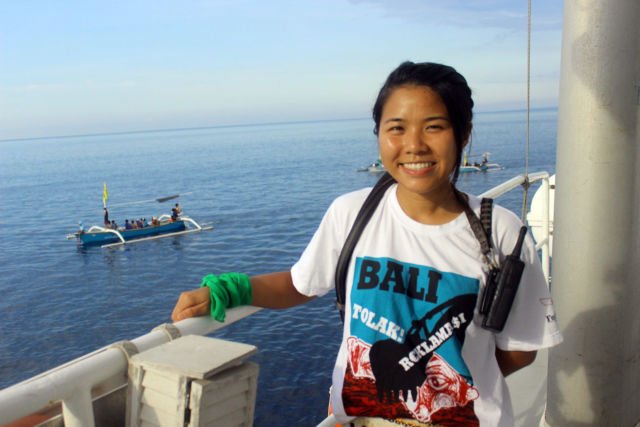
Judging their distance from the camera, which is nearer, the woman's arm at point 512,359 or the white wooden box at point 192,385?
the white wooden box at point 192,385

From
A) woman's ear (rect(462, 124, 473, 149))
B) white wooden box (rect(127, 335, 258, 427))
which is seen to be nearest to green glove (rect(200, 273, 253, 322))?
white wooden box (rect(127, 335, 258, 427))

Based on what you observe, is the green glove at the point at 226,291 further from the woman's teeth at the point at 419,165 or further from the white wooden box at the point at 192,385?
the woman's teeth at the point at 419,165

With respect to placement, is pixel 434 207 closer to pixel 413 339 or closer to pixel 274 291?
pixel 413 339

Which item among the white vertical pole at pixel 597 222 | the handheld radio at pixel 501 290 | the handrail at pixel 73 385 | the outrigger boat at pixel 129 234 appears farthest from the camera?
the outrigger boat at pixel 129 234

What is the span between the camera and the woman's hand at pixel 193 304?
1707mm

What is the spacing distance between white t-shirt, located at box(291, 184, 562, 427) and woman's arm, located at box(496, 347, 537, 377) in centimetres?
4

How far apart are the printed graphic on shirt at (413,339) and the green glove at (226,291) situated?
38cm

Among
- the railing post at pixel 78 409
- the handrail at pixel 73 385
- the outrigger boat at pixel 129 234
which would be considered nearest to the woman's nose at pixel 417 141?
the handrail at pixel 73 385

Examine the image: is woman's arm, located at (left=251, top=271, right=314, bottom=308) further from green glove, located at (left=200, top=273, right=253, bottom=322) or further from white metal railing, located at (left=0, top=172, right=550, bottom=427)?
white metal railing, located at (left=0, top=172, right=550, bottom=427)

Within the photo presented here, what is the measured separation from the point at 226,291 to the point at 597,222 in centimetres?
207

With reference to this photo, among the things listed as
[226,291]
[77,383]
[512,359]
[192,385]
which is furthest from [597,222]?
[77,383]

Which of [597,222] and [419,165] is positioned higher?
[419,165]

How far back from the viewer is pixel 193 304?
5.64ft

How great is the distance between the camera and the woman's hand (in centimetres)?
171
